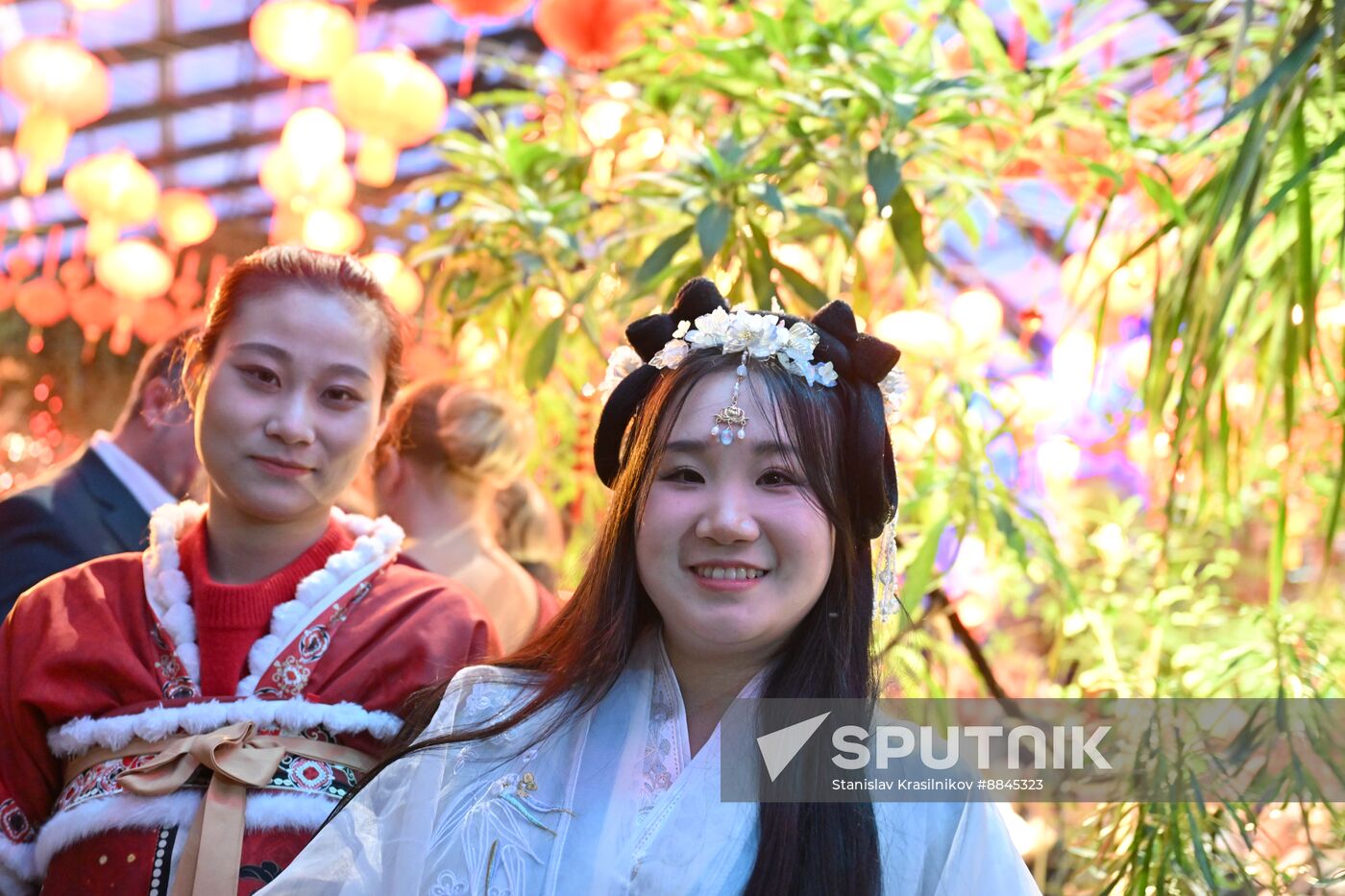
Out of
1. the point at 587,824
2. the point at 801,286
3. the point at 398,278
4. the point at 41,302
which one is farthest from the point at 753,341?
the point at 41,302

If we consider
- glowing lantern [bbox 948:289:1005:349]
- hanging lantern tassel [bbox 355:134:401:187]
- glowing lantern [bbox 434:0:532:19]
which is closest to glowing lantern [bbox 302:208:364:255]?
hanging lantern tassel [bbox 355:134:401:187]

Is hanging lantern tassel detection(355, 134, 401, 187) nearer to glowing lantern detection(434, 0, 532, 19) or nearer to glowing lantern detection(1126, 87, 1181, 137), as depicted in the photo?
glowing lantern detection(434, 0, 532, 19)

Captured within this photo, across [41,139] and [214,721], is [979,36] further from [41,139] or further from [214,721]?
[41,139]

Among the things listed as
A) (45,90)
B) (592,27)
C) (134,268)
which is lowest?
(592,27)

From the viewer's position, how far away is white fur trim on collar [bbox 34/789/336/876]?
1098mm

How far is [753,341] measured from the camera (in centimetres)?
104

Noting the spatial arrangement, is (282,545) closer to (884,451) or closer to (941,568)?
(884,451)

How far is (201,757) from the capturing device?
1089mm

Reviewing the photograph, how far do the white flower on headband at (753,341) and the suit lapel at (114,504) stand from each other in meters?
0.87

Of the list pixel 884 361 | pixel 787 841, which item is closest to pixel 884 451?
pixel 884 361

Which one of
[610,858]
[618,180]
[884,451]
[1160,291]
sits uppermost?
[618,180]

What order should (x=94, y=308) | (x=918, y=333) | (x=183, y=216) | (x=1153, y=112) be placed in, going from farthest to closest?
(x=94, y=308) → (x=183, y=216) → (x=1153, y=112) → (x=918, y=333)

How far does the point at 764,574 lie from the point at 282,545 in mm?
497

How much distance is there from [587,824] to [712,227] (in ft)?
2.94
